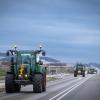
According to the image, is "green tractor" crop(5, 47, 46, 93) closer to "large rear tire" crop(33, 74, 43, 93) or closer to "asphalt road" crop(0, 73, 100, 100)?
"large rear tire" crop(33, 74, 43, 93)

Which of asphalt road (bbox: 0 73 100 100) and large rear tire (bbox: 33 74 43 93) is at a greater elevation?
Result: large rear tire (bbox: 33 74 43 93)

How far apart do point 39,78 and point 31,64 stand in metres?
1.67

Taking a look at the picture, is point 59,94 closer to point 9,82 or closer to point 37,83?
point 37,83

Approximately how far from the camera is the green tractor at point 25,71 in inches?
1320

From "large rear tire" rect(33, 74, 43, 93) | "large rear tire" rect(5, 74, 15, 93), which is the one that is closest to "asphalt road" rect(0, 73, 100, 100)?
"large rear tire" rect(33, 74, 43, 93)

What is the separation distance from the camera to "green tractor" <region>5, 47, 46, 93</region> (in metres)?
33.5

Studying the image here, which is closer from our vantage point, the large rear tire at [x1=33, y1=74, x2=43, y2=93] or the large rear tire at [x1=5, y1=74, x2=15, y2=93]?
the large rear tire at [x1=33, y1=74, x2=43, y2=93]

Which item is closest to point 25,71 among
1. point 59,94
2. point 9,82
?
point 9,82

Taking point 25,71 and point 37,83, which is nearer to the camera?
point 37,83

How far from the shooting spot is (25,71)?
34.2m

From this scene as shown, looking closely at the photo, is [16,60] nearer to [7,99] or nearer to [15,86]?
[15,86]

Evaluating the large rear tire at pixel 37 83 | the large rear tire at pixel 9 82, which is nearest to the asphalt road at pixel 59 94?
the large rear tire at pixel 37 83

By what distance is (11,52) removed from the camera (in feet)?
114

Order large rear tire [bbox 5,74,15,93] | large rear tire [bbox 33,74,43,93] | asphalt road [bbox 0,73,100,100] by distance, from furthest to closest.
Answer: large rear tire [bbox 5,74,15,93] → large rear tire [bbox 33,74,43,93] → asphalt road [bbox 0,73,100,100]
